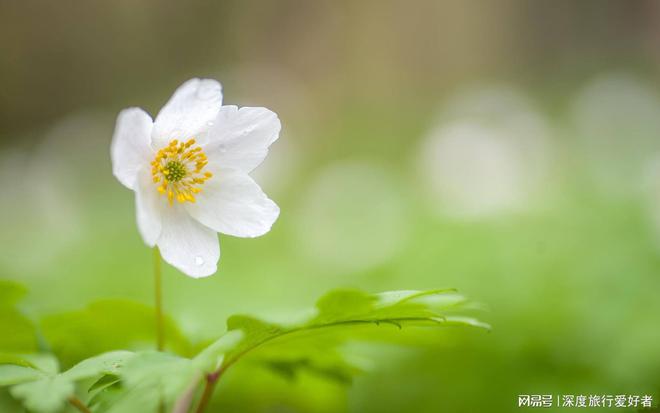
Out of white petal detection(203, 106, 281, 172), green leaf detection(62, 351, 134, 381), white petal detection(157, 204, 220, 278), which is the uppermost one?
white petal detection(203, 106, 281, 172)

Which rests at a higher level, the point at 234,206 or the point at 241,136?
the point at 241,136

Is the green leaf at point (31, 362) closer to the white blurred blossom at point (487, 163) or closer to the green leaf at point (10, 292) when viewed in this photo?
the green leaf at point (10, 292)

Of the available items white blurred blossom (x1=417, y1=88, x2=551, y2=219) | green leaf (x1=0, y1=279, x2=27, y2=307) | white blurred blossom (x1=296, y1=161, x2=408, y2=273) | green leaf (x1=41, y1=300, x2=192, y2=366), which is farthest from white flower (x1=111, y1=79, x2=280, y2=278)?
white blurred blossom (x1=417, y1=88, x2=551, y2=219)

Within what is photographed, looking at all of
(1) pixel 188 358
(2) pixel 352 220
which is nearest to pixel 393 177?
(2) pixel 352 220

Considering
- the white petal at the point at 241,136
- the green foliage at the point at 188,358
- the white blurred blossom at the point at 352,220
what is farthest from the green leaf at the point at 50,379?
the white blurred blossom at the point at 352,220

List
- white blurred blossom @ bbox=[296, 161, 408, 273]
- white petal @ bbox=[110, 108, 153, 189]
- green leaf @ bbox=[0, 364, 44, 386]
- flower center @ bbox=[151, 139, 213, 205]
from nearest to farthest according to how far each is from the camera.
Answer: green leaf @ bbox=[0, 364, 44, 386] → white petal @ bbox=[110, 108, 153, 189] → flower center @ bbox=[151, 139, 213, 205] → white blurred blossom @ bbox=[296, 161, 408, 273]

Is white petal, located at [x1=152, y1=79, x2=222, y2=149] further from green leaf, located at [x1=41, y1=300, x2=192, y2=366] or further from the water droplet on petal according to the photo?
green leaf, located at [x1=41, y1=300, x2=192, y2=366]

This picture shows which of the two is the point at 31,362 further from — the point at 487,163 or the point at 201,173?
the point at 487,163

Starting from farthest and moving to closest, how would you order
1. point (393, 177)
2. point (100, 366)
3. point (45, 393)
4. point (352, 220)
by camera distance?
point (393, 177)
point (352, 220)
point (100, 366)
point (45, 393)

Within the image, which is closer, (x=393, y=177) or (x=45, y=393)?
(x=45, y=393)
